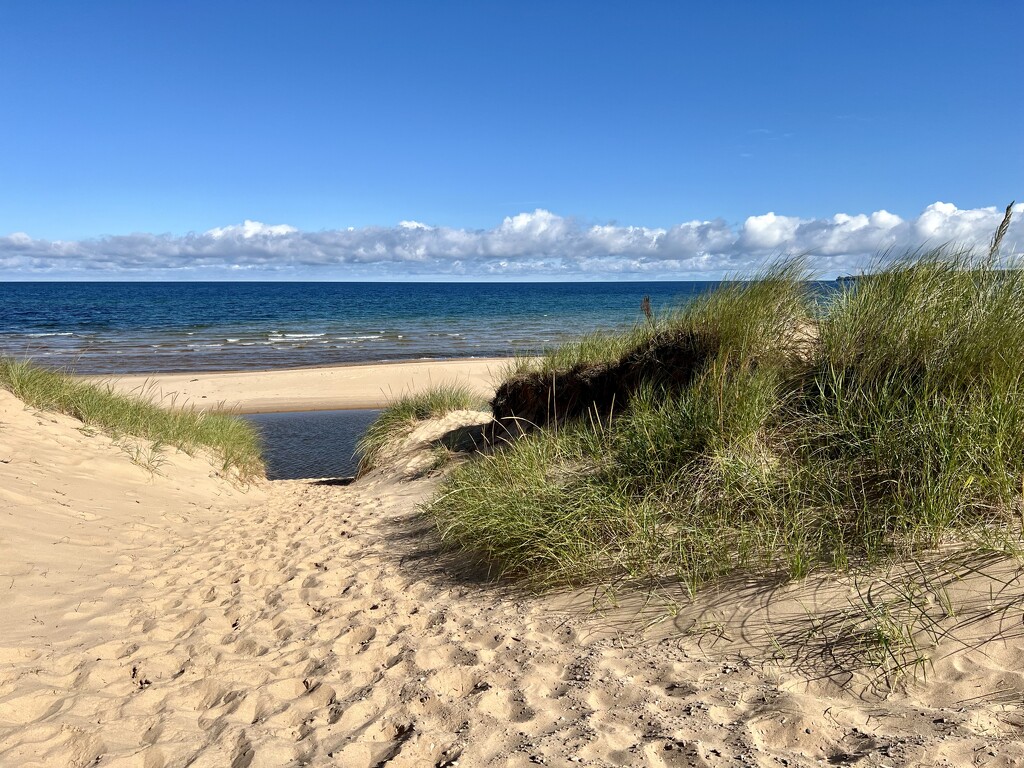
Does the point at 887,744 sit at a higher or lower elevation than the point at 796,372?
lower

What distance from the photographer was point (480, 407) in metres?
12.4

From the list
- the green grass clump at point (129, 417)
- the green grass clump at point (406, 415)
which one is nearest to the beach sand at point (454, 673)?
the green grass clump at point (129, 417)

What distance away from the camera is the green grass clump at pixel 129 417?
952 centimetres

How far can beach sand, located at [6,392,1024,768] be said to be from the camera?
261 centimetres

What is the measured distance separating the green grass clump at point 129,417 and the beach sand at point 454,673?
4558 mm

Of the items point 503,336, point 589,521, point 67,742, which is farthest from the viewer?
point 503,336

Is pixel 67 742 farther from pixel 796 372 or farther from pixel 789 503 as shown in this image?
pixel 796 372

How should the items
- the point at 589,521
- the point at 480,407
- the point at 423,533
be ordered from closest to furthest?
the point at 589,521, the point at 423,533, the point at 480,407

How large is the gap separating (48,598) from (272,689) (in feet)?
7.53

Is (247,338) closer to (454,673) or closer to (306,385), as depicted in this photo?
(306,385)

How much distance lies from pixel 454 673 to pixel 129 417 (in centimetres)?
859

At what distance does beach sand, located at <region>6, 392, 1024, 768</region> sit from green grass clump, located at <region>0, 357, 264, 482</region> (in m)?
4.56

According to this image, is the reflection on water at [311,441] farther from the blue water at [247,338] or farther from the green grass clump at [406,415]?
the blue water at [247,338]

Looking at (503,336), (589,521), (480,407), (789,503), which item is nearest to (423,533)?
(589,521)
